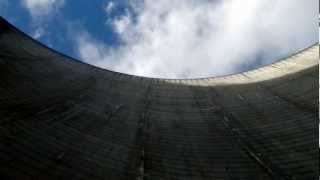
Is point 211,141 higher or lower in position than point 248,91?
lower

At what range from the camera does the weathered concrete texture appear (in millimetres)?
8234

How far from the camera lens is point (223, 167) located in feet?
Answer: 28.3

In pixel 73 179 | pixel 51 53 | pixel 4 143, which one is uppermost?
pixel 51 53

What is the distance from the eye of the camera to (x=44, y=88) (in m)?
12.0

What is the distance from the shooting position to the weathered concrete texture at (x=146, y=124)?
823 cm

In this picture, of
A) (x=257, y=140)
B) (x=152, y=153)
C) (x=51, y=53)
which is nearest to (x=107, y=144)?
(x=152, y=153)

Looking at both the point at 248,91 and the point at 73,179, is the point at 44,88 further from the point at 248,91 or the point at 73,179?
the point at 248,91

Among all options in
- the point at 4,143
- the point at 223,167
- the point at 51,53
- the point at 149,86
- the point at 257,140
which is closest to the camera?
the point at 4,143

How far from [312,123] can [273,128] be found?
2.80 feet

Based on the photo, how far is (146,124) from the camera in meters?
11.0

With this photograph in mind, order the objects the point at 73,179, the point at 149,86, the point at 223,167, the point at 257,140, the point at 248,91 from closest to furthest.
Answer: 1. the point at 73,179
2. the point at 223,167
3. the point at 257,140
4. the point at 248,91
5. the point at 149,86

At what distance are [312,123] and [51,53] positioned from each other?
9929 mm

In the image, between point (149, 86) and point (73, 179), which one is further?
point (149, 86)

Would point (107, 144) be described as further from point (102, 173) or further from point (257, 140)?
point (257, 140)
